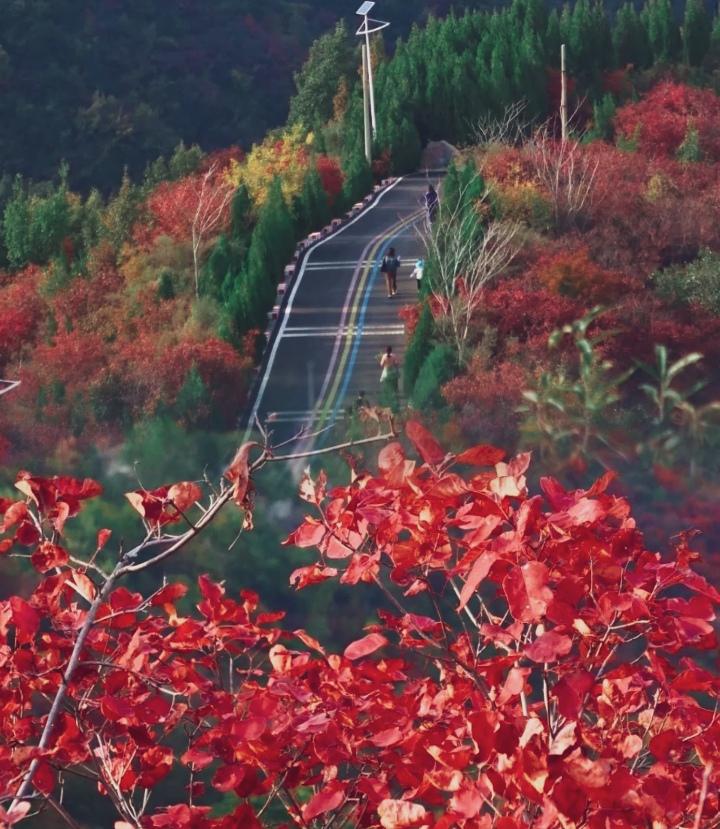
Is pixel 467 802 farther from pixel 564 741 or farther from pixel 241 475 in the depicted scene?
pixel 241 475

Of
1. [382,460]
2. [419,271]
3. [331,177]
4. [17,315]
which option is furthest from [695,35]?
[382,460]

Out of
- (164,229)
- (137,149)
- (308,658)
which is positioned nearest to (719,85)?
(164,229)

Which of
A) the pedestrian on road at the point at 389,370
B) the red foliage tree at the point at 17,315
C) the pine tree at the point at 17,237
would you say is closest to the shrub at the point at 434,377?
the pedestrian on road at the point at 389,370

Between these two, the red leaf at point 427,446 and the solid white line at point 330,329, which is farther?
the solid white line at point 330,329

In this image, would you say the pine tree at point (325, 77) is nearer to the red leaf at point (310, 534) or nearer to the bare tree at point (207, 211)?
the bare tree at point (207, 211)

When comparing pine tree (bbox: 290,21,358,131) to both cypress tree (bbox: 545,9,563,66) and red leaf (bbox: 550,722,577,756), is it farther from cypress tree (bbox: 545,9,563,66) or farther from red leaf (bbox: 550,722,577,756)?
red leaf (bbox: 550,722,577,756)

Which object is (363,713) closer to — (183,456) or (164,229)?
(183,456)

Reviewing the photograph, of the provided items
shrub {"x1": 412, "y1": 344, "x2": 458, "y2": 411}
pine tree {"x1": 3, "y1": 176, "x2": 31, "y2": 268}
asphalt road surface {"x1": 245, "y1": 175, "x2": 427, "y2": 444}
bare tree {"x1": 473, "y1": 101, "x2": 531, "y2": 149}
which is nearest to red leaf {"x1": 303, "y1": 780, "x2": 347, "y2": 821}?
asphalt road surface {"x1": 245, "y1": 175, "x2": 427, "y2": 444}
